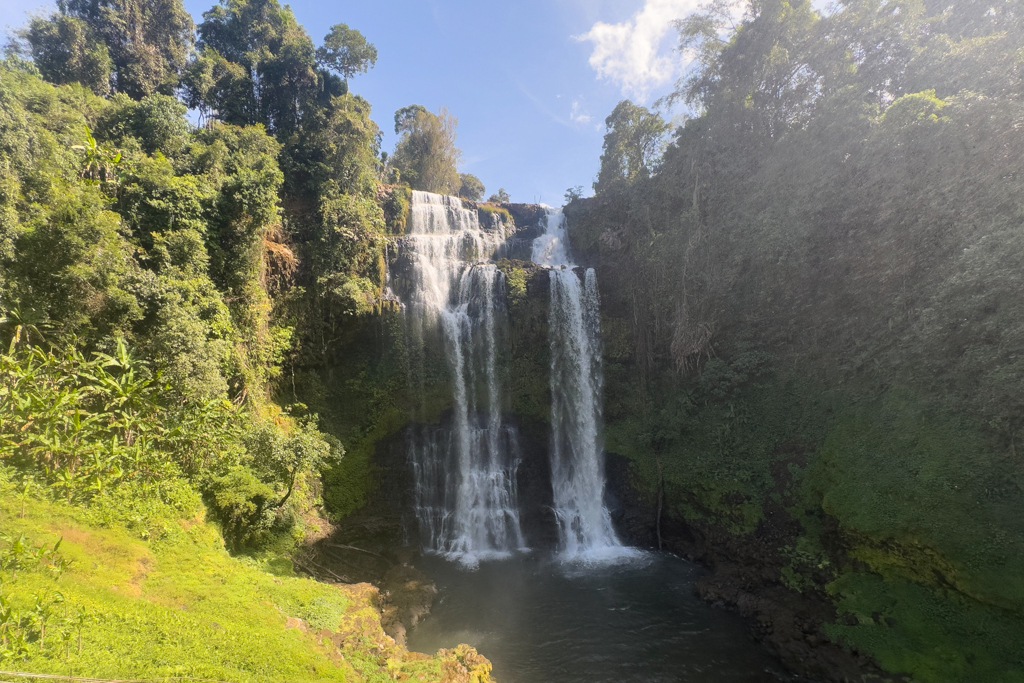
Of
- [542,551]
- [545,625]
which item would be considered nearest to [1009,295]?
[545,625]

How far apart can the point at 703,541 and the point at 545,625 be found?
20.1ft

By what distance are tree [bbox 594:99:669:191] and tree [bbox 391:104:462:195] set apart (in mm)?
10457

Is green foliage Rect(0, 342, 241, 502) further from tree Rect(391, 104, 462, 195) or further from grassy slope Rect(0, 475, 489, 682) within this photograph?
tree Rect(391, 104, 462, 195)

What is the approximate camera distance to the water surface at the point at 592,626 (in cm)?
930

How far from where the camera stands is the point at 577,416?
17.7 meters

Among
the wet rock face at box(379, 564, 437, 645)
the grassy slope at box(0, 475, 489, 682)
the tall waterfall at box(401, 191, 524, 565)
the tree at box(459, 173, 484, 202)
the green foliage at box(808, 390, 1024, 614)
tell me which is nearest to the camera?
the grassy slope at box(0, 475, 489, 682)

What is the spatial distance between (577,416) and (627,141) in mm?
20033

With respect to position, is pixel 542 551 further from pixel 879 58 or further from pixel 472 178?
pixel 472 178

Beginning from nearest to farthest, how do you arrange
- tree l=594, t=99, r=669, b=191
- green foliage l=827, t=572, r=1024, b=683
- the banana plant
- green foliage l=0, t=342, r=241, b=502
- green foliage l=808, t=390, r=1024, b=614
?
green foliage l=0, t=342, r=241, b=502, green foliage l=827, t=572, r=1024, b=683, green foliage l=808, t=390, r=1024, b=614, the banana plant, tree l=594, t=99, r=669, b=191

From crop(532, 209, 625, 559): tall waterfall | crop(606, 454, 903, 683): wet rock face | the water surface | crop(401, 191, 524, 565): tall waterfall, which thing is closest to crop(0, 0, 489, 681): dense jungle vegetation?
the water surface

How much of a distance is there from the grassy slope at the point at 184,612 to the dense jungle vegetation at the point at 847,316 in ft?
30.2

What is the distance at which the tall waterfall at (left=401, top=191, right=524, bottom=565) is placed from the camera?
52.3 feet

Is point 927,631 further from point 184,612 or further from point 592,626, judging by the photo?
point 184,612

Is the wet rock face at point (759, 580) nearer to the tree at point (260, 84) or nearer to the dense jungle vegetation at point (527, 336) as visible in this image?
the dense jungle vegetation at point (527, 336)
